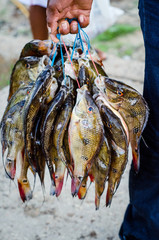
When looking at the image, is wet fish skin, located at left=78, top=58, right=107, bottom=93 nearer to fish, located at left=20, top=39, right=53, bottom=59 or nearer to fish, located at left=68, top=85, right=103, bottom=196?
fish, located at left=68, top=85, right=103, bottom=196

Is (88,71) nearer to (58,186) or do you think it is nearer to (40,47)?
(40,47)

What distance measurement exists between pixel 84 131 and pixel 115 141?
153 millimetres

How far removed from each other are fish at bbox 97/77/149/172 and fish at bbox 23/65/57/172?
0.78 feet

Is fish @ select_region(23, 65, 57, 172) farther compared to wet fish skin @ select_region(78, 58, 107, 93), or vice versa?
wet fish skin @ select_region(78, 58, 107, 93)

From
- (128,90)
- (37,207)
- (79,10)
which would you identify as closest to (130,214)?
(37,207)

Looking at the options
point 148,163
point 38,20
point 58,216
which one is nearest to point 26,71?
point 148,163

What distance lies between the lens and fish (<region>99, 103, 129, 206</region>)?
1.48 metres

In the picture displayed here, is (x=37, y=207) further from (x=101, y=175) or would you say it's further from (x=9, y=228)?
(x=101, y=175)

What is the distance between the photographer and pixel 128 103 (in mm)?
1575

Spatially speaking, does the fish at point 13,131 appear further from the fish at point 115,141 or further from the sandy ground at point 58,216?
the sandy ground at point 58,216

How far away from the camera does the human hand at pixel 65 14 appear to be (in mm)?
1557

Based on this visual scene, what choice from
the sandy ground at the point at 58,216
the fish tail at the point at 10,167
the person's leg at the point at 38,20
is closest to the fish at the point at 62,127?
the fish tail at the point at 10,167

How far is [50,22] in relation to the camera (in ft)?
5.21

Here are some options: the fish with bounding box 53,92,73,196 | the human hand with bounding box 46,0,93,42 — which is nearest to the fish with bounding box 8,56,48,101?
the human hand with bounding box 46,0,93,42
